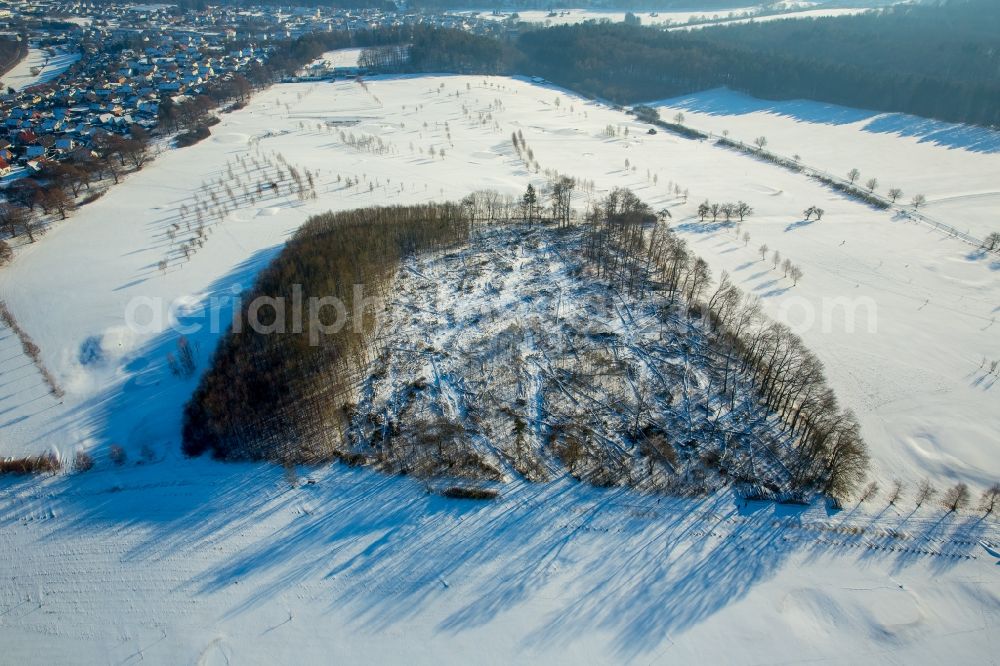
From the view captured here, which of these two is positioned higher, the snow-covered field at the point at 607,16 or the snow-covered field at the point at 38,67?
the snow-covered field at the point at 607,16

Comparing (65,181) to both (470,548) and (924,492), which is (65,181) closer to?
(470,548)

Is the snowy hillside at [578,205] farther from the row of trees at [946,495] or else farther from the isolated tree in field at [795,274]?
the row of trees at [946,495]

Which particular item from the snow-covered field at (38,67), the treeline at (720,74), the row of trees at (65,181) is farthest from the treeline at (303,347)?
the snow-covered field at (38,67)

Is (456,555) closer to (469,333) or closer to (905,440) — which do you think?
(469,333)

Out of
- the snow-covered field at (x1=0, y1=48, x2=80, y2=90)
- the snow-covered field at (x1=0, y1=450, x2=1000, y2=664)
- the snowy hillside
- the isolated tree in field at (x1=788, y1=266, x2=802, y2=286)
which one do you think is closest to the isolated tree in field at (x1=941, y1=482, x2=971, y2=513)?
the snow-covered field at (x1=0, y1=450, x2=1000, y2=664)

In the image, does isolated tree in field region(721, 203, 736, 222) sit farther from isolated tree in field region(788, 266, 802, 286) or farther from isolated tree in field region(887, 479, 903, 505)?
isolated tree in field region(887, 479, 903, 505)

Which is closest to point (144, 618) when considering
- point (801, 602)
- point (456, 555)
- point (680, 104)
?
point (456, 555)
